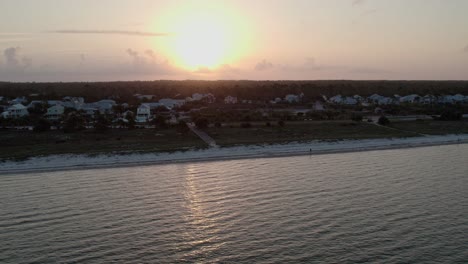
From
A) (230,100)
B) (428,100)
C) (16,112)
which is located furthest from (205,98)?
(428,100)

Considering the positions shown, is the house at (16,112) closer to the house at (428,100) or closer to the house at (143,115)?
the house at (143,115)

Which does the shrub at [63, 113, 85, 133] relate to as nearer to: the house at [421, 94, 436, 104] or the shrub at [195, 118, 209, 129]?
the shrub at [195, 118, 209, 129]

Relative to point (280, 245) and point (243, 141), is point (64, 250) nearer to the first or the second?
point (280, 245)

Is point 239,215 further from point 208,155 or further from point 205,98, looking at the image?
point 205,98

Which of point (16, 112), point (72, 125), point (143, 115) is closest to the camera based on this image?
point (72, 125)

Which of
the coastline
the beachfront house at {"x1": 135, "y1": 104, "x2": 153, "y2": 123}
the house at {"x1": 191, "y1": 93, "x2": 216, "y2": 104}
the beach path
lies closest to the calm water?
the coastline

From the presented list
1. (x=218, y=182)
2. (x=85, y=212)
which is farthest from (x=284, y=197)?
(x=85, y=212)

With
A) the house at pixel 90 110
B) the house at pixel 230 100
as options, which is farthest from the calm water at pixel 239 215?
the house at pixel 230 100
